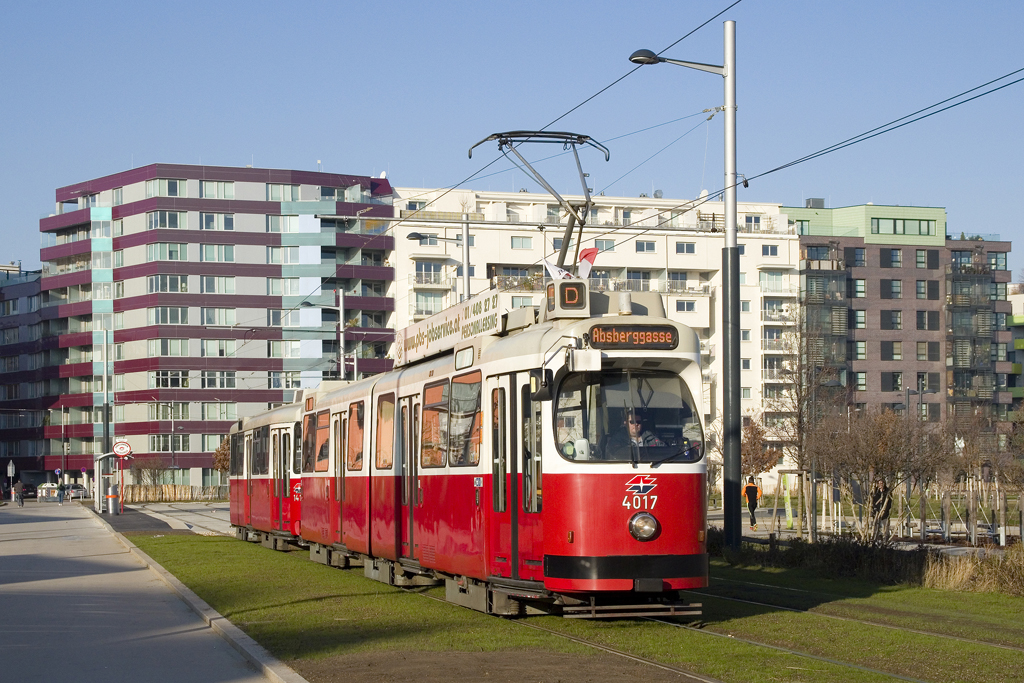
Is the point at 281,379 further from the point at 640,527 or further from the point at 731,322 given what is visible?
the point at 640,527

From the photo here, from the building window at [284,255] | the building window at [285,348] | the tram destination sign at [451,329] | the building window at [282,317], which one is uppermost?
the building window at [284,255]

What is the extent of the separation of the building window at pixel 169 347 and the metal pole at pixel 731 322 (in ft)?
262

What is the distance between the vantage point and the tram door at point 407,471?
57.2ft

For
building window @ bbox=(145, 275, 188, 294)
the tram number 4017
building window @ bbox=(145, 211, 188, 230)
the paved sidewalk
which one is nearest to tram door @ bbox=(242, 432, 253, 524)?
the paved sidewalk

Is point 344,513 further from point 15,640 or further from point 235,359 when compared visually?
point 235,359

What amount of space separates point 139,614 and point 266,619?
2623 mm

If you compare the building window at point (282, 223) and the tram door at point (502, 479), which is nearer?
the tram door at point (502, 479)

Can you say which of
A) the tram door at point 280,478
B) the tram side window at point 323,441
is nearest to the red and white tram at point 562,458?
the tram side window at point 323,441

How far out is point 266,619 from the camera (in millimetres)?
14992

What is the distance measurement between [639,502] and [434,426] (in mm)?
4261

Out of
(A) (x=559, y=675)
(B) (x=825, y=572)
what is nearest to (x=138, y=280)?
(B) (x=825, y=572)

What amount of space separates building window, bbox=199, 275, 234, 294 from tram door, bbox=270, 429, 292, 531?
227ft

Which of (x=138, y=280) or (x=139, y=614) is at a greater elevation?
(x=138, y=280)

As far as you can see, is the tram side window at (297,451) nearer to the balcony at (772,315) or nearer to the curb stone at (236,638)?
the curb stone at (236,638)
